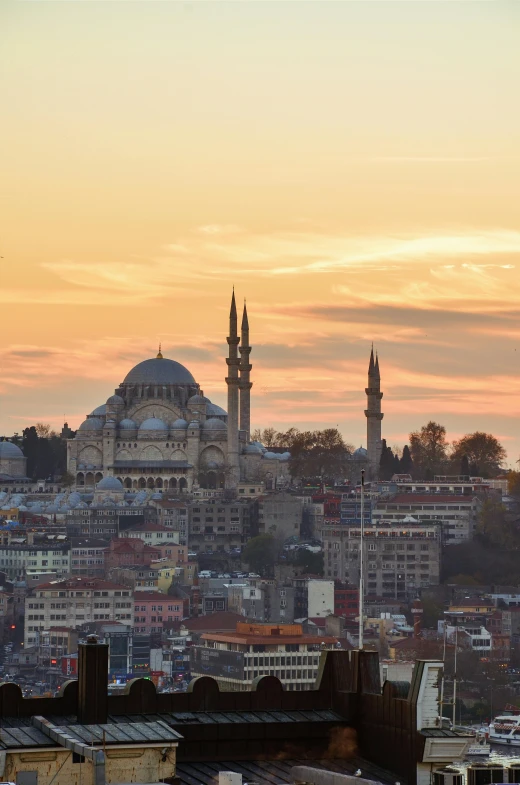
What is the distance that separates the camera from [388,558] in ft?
292

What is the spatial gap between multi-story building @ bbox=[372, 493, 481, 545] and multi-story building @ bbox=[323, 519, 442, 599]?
457 cm

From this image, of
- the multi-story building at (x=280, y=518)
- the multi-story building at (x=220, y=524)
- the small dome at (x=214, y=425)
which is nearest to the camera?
the multi-story building at (x=280, y=518)

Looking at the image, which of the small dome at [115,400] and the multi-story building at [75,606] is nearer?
the multi-story building at [75,606]

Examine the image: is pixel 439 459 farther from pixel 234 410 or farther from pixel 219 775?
pixel 219 775

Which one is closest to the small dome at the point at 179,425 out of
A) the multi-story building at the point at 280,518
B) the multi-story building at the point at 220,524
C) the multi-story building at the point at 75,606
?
the multi-story building at the point at 220,524

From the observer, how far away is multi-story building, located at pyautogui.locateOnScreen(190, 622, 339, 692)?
200 feet

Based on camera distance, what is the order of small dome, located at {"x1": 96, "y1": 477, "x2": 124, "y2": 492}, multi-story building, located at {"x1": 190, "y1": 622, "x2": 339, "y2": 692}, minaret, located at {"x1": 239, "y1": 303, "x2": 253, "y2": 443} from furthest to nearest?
small dome, located at {"x1": 96, "y1": 477, "x2": 124, "y2": 492} < minaret, located at {"x1": 239, "y1": 303, "x2": 253, "y2": 443} < multi-story building, located at {"x1": 190, "y1": 622, "x2": 339, "y2": 692}

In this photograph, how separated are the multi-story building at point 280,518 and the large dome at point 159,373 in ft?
68.3

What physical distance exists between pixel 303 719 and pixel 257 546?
82130mm

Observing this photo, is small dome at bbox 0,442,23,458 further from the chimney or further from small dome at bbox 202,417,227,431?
the chimney

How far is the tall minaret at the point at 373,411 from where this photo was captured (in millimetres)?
106250

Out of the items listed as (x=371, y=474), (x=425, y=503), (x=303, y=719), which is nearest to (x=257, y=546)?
(x=425, y=503)

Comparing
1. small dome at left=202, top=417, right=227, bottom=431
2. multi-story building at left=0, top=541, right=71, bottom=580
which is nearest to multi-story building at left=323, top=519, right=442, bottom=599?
multi-story building at left=0, top=541, right=71, bottom=580

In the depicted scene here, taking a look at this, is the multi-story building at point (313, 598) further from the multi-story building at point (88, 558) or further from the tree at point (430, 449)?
the tree at point (430, 449)
